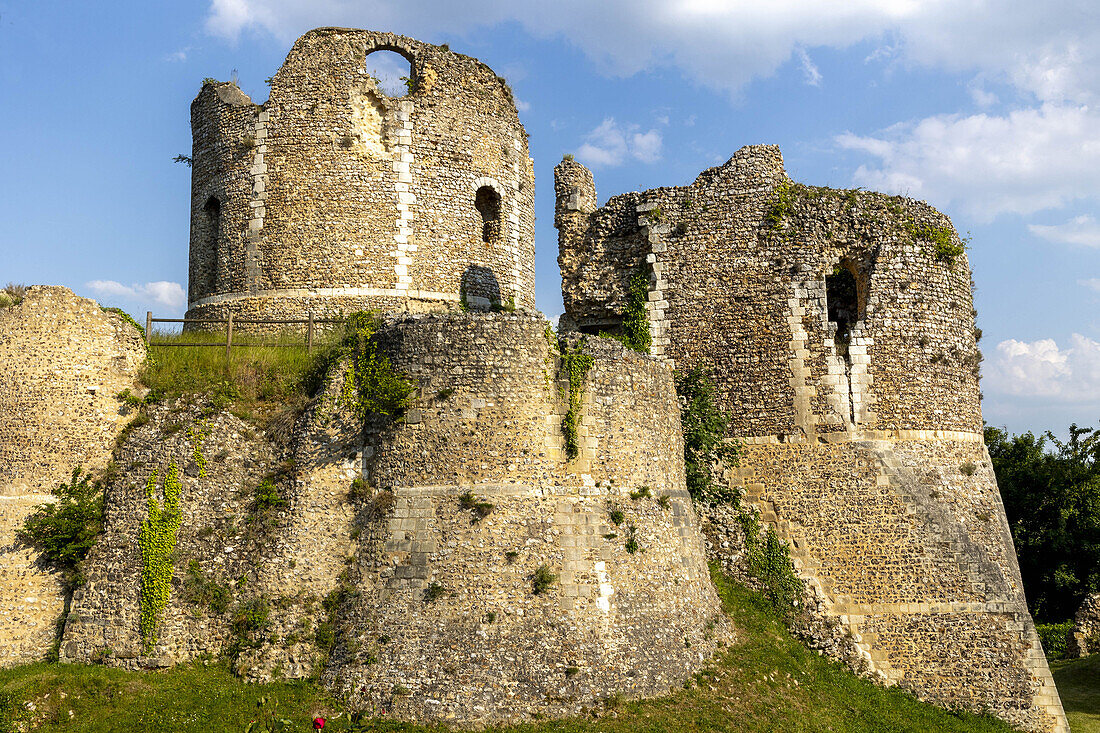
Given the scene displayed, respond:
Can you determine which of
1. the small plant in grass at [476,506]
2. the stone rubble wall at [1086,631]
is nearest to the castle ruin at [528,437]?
the small plant in grass at [476,506]

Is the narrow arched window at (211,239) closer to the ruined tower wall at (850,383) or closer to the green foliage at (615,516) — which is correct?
the ruined tower wall at (850,383)

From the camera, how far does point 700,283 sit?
64.1 ft

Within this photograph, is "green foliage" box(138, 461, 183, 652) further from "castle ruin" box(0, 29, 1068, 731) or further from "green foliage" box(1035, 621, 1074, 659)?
"green foliage" box(1035, 621, 1074, 659)

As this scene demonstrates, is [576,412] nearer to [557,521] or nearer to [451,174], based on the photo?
[557,521]

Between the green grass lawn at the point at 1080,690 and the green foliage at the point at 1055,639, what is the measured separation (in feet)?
2.63

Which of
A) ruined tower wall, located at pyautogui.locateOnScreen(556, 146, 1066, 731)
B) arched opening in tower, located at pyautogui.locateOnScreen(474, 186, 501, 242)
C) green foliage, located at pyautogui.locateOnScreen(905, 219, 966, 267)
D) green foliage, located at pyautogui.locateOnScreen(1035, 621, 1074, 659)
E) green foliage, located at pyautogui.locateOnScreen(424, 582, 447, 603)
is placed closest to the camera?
green foliage, located at pyautogui.locateOnScreen(424, 582, 447, 603)

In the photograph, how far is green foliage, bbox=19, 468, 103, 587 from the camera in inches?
567

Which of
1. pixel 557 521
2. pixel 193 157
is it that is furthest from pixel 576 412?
pixel 193 157

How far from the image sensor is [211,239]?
2052 cm

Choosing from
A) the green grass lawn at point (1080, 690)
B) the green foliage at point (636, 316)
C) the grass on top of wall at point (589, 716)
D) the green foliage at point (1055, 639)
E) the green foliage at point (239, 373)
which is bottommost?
the green grass lawn at point (1080, 690)

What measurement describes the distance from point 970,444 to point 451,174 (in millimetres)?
12670

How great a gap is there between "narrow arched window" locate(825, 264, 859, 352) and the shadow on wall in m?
7.62

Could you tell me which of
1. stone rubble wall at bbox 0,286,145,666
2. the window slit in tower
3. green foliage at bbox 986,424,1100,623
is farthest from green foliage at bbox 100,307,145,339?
green foliage at bbox 986,424,1100,623

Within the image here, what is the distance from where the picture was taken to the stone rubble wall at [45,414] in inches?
568
